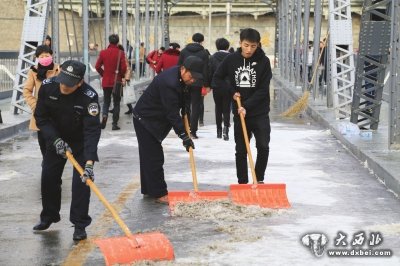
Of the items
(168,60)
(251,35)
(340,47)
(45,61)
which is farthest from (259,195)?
(340,47)

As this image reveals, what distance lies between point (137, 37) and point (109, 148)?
1052 inches

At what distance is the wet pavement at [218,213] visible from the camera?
762 cm

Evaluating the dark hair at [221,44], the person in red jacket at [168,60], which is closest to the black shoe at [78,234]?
the dark hair at [221,44]

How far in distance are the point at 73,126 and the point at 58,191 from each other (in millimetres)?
705

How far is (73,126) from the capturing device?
817 centimetres

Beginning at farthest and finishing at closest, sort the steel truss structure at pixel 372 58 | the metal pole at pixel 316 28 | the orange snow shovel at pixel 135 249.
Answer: the metal pole at pixel 316 28 → the steel truss structure at pixel 372 58 → the orange snow shovel at pixel 135 249

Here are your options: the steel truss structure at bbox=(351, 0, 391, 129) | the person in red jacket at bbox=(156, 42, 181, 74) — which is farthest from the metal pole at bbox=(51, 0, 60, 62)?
the steel truss structure at bbox=(351, 0, 391, 129)

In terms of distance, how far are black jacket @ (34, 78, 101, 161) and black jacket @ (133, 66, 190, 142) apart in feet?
5.19

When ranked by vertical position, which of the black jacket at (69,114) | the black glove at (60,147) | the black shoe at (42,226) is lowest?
the black shoe at (42,226)

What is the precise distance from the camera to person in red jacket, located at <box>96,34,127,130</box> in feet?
65.1

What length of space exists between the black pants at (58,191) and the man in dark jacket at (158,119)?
1.50m

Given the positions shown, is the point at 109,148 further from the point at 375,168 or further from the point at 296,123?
the point at 296,123

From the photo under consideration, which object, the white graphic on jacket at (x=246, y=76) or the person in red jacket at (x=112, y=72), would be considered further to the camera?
the person in red jacket at (x=112, y=72)

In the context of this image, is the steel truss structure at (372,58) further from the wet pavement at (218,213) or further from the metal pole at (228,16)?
the metal pole at (228,16)
